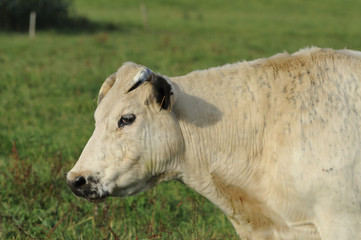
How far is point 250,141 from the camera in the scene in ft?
14.5

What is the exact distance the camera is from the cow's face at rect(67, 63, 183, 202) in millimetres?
4184

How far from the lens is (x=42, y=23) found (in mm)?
26422

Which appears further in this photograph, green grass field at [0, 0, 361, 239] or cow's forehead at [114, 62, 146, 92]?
green grass field at [0, 0, 361, 239]

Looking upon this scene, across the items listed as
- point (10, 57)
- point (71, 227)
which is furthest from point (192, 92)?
point (10, 57)

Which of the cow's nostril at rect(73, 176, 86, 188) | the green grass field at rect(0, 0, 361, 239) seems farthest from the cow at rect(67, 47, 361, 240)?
the green grass field at rect(0, 0, 361, 239)

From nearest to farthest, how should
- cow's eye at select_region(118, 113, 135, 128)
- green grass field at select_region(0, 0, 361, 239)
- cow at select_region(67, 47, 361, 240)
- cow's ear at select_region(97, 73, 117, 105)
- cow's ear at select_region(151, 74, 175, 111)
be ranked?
cow at select_region(67, 47, 361, 240) < cow's ear at select_region(151, 74, 175, 111) < cow's eye at select_region(118, 113, 135, 128) < cow's ear at select_region(97, 73, 117, 105) < green grass field at select_region(0, 0, 361, 239)

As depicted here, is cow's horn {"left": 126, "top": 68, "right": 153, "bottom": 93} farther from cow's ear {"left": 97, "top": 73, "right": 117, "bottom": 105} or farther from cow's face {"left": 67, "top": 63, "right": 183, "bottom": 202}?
cow's ear {"left": 97, "top": 73, "right": 117, "bottom": 105}

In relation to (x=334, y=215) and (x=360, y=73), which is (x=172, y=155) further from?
(x=360, y=73)

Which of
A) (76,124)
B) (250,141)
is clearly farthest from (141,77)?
(76,124)

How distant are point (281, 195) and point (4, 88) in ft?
30.1

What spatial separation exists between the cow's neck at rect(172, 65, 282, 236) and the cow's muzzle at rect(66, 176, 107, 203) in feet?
2.44

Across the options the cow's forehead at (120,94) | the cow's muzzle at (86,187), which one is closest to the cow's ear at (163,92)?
the cow's forehead at (120,94)

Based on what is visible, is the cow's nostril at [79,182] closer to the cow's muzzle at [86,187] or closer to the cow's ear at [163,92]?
the cow's muzzle at [86,187]

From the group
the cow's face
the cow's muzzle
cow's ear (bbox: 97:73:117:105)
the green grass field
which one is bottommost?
the green grass field
